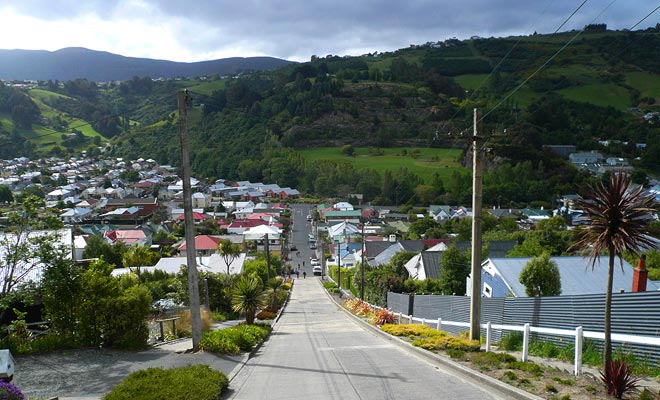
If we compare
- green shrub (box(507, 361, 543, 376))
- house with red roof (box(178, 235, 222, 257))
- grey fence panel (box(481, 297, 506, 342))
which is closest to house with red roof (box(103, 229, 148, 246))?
house with red roof (box(178, 235, 222, 257))

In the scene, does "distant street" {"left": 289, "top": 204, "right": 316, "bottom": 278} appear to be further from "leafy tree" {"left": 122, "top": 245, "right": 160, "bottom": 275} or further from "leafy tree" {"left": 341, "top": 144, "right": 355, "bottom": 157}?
"leafy tree" {"left": 122, "top": 245, "right": 160, "bottom": 275}

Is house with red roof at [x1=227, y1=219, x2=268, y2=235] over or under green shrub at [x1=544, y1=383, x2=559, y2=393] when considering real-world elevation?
under

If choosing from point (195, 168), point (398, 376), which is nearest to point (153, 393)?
point (398, 376)

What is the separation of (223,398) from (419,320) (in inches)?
453

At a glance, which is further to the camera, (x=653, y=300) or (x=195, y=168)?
(x=195, y=168)

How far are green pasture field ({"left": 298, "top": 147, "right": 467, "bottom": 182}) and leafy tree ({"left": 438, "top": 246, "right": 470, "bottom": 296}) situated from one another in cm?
7967

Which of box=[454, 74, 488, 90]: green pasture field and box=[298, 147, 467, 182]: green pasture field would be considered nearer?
box=[298, 147, 467, 182]: green pasture field

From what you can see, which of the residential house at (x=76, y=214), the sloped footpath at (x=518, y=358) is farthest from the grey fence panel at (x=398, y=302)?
the residential house at (x=76, y=214)

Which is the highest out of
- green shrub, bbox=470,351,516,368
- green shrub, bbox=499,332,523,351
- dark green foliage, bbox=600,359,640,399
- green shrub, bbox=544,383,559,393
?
dark green foliage, bbox=600,359,640,399

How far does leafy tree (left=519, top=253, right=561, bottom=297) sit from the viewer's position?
20266 millimetres

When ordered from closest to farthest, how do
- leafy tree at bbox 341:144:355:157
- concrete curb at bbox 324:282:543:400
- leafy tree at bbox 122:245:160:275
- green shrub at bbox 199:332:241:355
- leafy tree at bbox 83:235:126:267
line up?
concrete curb at bbox 324:282:543:400, green shrub at bbox 199:332:241:355, leafy tree at bbox 122:245:160:275, leafy tree at bbox 83:235:126:267, leafy tree at bbox 341:144:355:157

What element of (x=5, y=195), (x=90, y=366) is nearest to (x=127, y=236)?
(x=5, y=195)

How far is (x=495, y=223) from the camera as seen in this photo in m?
73.2

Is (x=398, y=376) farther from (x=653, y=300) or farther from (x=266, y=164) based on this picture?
(x=266, y=164)
